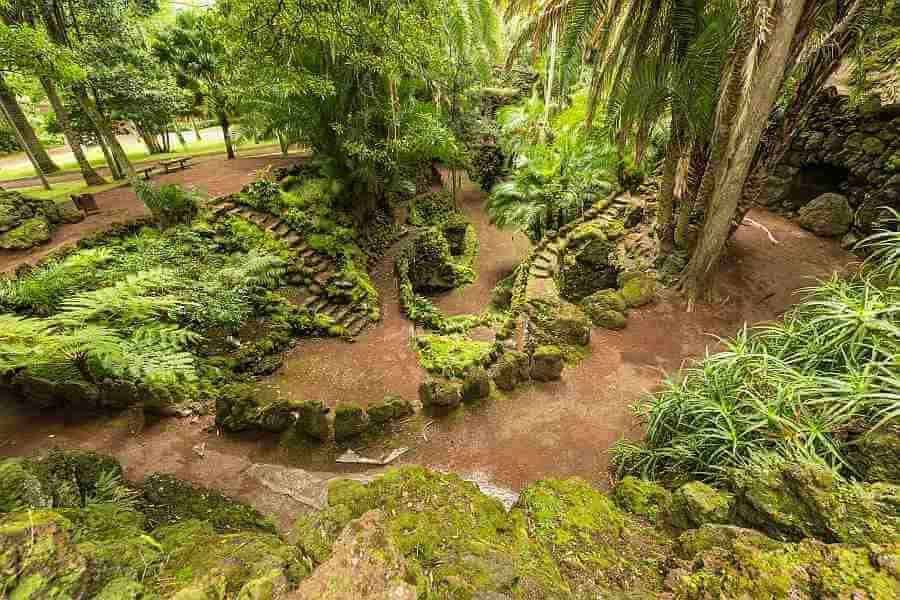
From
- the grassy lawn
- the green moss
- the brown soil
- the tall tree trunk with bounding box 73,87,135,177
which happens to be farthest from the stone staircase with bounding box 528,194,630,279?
the grassy lawn

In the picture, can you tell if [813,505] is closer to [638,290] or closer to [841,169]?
[638,290]

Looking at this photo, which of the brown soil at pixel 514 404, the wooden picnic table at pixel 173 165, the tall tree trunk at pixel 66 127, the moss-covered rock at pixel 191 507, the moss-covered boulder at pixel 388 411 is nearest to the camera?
the moss-covered rock at pixel 191 507

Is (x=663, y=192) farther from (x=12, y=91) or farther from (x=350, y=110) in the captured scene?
(x=12, y=91)

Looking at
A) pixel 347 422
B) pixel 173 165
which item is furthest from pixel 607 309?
pixel 173 165

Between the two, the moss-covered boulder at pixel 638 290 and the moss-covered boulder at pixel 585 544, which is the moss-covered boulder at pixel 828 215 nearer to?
the moss-covered boulder at pixel 638 290

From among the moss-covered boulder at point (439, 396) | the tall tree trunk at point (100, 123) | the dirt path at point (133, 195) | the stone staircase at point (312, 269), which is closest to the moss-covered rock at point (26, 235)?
the dirt path at point (133, 195)

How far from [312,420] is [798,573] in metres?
5.43

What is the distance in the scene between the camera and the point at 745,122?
19.0 ft

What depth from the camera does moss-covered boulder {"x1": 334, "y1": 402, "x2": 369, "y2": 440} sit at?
214 inches

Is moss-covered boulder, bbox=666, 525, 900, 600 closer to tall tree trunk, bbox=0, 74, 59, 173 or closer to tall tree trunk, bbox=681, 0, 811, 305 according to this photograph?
tall tree trunk, bbox=681, 0, 811, 305

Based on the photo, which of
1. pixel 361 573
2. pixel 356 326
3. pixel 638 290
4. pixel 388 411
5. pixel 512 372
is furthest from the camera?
pixel 356 326

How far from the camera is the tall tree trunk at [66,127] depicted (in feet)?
33.1

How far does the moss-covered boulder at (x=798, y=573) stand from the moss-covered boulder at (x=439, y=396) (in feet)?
13.6

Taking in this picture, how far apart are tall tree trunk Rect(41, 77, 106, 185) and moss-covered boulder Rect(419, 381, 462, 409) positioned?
1362cm
